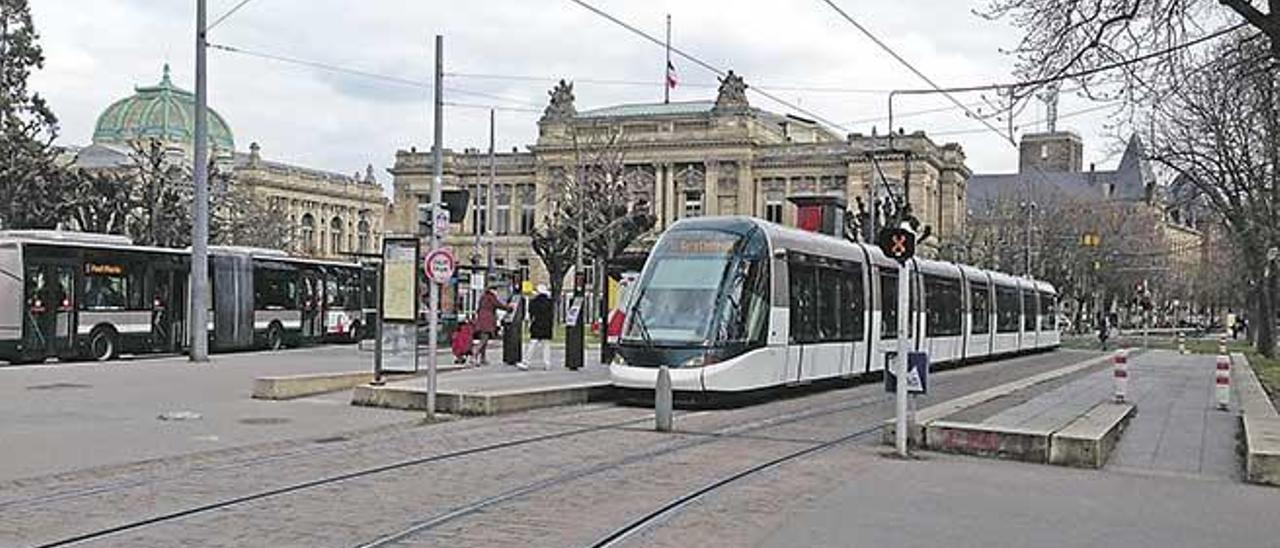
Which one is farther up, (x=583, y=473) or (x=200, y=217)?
(x=200, y=217)

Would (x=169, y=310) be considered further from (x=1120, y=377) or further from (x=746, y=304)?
(x=1120, y=377)

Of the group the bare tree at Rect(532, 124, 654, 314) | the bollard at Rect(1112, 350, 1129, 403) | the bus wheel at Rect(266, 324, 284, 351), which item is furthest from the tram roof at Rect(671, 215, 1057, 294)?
the bare tree at Rect(532, 124, 654, 314)

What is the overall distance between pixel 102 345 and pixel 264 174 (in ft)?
276

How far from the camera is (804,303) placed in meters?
25.4

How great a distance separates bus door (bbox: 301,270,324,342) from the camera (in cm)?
4678

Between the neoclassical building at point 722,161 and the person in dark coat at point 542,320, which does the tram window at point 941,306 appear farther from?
the neoclassical building at point 722,161

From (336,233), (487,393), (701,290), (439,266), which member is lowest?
(487,393)

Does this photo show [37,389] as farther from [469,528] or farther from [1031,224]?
[1031,224]

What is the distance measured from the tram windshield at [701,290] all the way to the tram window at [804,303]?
1.37 metres

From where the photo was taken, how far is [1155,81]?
75.0ft

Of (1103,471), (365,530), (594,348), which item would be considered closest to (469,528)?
(365,530)

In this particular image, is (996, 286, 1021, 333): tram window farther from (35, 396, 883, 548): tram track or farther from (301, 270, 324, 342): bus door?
(35, 396, 883, 548): tram track

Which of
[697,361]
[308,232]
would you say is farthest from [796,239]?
[308,232]

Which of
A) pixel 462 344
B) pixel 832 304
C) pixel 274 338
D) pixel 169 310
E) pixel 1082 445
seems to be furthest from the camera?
pixel 274 338
